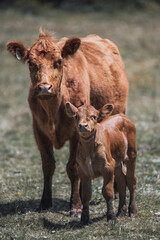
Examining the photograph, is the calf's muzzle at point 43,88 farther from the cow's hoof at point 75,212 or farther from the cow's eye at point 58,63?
the cow's hoof at point 75,212

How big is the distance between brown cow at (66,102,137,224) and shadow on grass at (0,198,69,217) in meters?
1.58

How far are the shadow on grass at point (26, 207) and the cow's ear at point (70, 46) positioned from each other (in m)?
2.94

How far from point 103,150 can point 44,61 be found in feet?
6.66

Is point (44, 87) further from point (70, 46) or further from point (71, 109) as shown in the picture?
point (70, 46)

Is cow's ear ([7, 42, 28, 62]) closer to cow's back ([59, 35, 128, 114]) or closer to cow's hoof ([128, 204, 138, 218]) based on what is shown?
cow's back ([59, 35, 128, 114])

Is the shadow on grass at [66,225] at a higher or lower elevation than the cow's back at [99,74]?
lower

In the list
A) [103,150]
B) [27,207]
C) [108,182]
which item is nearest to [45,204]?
[27,207]

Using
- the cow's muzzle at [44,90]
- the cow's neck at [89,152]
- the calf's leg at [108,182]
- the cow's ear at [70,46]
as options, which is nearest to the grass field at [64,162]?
the calf's leg at [108,182]

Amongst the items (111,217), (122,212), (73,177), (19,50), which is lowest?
(122,212)

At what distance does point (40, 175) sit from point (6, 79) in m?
13.6

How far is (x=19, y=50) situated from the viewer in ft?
26.4

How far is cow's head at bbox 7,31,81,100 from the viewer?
720 cm

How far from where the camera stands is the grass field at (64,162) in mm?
6684

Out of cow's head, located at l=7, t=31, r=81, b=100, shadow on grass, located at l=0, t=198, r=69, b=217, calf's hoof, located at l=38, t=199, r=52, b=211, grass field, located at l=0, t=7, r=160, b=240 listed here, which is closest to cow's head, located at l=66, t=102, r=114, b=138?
cow's head, located at l=7, t=31, r=81, b=100
